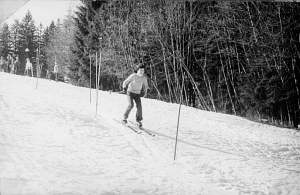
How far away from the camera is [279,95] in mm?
13477

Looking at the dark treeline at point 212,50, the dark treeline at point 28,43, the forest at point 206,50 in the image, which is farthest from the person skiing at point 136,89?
the dark treeline at point 28,43

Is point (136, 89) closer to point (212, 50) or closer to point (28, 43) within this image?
point (212, 50)

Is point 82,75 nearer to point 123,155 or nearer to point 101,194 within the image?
point 123,155

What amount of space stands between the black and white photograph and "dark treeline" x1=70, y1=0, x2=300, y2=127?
64 millimetres

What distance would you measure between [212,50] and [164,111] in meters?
8.11

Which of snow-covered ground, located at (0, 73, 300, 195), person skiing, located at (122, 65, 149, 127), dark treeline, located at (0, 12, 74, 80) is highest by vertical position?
dark treeline, located at (0, 12, 74, 80)

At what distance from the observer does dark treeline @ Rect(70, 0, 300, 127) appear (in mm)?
13094

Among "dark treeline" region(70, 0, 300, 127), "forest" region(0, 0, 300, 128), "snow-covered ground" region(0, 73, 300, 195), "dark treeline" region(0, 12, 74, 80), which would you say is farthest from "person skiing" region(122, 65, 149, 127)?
"dark treeline" region(0, 12, 74, 80)

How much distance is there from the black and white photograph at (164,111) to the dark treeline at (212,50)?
6 centimetres

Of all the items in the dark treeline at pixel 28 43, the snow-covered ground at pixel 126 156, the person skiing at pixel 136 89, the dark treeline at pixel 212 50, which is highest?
the dark treeline at pixel 28 43

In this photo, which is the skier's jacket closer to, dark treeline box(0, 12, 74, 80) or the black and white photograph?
the black and white photograph

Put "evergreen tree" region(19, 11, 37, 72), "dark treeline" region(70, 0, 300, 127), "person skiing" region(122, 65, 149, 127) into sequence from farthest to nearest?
"evergreen tree" region(19, 11, 37, 72)
"dark treeline" region(70, 0, 300, 127)
"person skiing" region(122, 65, 149, 127)

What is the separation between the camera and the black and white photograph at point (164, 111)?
4.61m

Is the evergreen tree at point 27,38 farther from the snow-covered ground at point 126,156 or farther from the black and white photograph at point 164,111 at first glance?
the snow-covered ground at point 126,156
